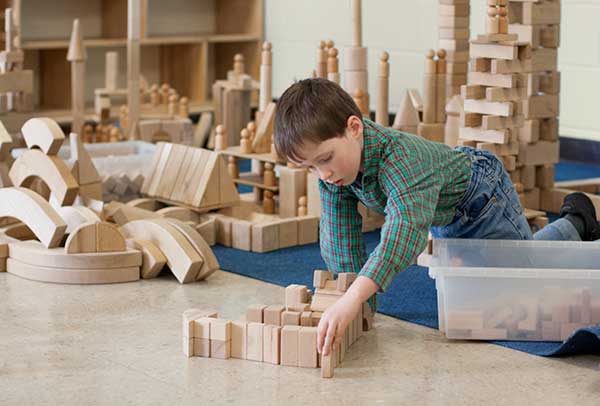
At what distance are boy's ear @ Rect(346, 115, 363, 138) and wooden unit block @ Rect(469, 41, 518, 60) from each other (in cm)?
73

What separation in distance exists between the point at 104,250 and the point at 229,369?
58 centimetres

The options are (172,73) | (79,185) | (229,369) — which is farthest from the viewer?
(172,73)

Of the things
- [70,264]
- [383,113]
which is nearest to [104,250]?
[70,264]

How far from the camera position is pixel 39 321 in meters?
1.86

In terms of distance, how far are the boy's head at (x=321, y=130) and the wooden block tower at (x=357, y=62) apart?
0.80 meters

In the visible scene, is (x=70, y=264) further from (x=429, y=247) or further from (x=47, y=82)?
(x=47, y=82)

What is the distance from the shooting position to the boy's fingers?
1.56 m

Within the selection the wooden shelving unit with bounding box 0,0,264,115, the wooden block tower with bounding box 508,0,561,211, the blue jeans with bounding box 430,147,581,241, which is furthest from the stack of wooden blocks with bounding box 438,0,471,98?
the wooden shelving unit with bounding box 0,0,264,115

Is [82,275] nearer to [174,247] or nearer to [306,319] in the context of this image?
[174,247]

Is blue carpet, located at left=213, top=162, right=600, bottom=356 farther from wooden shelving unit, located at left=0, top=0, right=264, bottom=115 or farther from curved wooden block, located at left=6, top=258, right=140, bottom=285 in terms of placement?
wooden shelving unit, located at left=0, top=0, right=264, bottom=115

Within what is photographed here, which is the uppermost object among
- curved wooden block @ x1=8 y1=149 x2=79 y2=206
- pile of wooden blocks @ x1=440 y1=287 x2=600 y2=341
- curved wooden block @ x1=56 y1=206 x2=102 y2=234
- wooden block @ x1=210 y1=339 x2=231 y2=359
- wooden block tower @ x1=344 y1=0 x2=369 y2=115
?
wooden block tower @ x1=344 y1=0 x2=369 y2=115

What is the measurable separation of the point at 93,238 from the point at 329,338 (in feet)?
2.27

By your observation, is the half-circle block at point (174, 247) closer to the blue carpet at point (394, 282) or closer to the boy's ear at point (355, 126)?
the blue carpet at point (394, 282)

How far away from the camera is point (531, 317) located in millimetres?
1751
